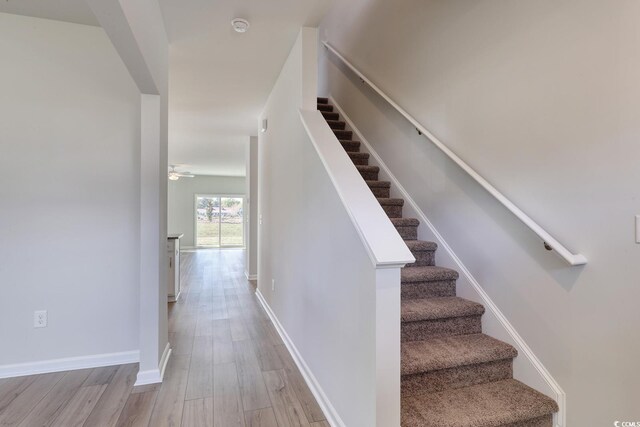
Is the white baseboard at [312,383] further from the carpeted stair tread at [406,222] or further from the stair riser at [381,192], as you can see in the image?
the stair riser at [381,192]

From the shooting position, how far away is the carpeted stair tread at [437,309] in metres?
1.96

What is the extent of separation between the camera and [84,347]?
7.95ft

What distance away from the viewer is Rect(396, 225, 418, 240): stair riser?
271 cm

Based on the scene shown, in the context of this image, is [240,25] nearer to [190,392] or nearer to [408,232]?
[408,232]

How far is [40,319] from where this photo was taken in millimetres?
2328

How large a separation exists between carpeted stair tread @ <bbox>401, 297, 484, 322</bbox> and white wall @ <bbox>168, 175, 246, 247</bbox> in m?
9.98

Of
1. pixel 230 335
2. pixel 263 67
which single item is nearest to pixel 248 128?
pixel 263 67

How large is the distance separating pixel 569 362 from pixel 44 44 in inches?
155

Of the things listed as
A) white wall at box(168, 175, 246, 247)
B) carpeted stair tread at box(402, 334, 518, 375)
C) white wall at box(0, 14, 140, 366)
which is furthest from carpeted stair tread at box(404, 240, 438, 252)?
white wall at box(168, 175, 246, 247)

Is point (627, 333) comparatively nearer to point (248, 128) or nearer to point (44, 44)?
Answer: point (44, 44)

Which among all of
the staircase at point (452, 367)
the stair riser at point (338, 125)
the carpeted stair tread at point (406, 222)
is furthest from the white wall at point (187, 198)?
the staircase at point (452, 367)

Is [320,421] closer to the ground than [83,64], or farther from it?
closer to the ground

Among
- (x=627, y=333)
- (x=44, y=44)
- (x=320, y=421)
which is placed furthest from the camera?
(x=44, y=44)

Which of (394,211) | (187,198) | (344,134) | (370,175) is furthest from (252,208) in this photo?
(187,198)
